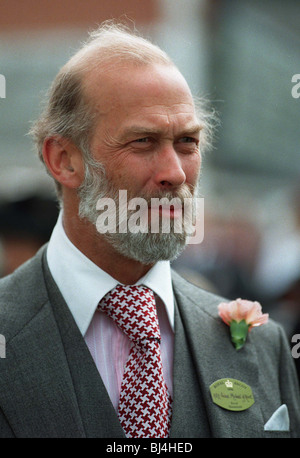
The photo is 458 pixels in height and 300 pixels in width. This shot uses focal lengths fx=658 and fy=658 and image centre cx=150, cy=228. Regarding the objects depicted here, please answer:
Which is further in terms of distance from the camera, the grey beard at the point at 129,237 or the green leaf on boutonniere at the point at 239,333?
the green leaf on boutonniere at the point at 239,333

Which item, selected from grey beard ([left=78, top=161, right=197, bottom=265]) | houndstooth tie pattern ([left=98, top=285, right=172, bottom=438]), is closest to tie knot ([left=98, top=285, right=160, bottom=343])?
houndstooth tie pattern ([left=98, top=285, right=172, bottom=438])

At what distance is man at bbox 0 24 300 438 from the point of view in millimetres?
2213

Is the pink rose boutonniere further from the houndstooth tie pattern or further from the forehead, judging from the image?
the forehead

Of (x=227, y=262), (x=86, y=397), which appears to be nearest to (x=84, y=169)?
(x=86, y=397)

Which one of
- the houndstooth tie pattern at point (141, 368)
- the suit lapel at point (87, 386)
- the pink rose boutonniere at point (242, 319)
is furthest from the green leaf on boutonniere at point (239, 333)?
the suit lapel at point (87, 386)

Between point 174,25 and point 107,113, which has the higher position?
point 174,25

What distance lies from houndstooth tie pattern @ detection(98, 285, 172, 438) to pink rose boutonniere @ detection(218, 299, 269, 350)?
14.9 inches

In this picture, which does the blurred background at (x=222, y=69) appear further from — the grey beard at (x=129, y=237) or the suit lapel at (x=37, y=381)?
the suit lapel at (x=37, y=381)

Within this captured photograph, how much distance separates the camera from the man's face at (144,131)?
234 cm

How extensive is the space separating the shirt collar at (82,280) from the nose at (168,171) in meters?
0.38

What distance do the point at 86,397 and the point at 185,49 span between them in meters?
9.26
